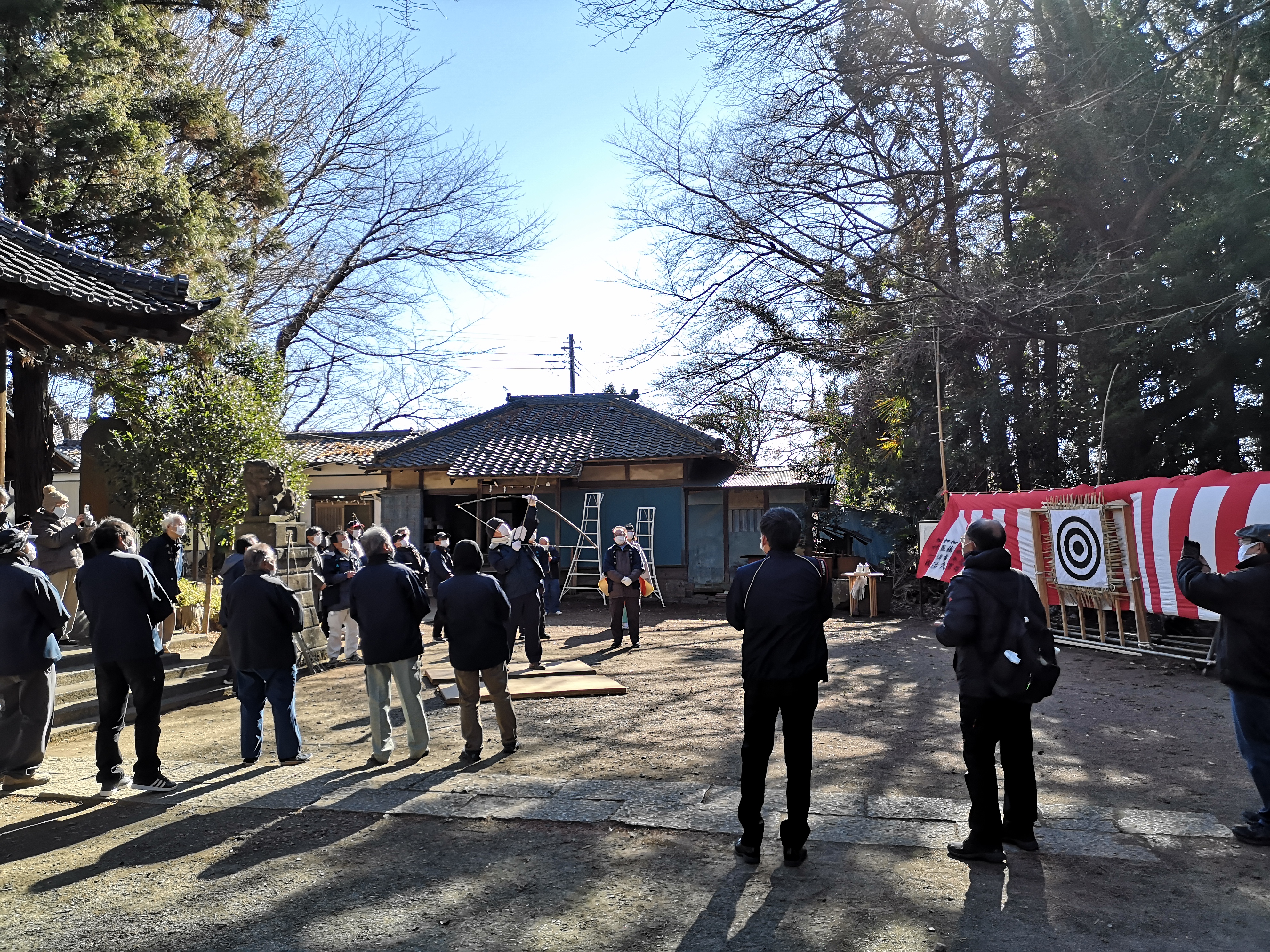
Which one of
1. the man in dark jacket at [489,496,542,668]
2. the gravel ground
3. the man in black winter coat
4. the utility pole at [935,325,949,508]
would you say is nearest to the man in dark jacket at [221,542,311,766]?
the gravel ground

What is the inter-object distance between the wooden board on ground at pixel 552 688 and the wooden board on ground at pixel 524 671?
217 mm

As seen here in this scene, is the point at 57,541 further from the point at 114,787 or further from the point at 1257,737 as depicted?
the point at 1257,737

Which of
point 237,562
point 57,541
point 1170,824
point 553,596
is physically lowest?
point 1170,824

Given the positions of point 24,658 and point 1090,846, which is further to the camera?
point 24,658

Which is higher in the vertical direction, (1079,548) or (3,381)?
(3,381)

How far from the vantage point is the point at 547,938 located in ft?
11.1

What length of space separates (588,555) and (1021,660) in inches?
605

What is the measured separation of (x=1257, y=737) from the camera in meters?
4.45

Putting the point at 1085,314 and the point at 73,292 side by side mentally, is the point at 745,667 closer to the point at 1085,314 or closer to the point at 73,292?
the point at 73,292

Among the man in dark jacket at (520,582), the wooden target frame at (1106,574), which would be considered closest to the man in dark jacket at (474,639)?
the man in dark jacket at (520,582)

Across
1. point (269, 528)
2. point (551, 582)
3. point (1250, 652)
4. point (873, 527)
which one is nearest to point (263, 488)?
point (269, 528)

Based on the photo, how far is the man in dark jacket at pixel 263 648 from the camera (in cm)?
604

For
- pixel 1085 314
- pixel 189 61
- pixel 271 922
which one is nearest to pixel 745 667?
pixel 271 922

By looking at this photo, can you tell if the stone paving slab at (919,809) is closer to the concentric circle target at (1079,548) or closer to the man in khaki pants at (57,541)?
the concentric circle target at (1079,548)
